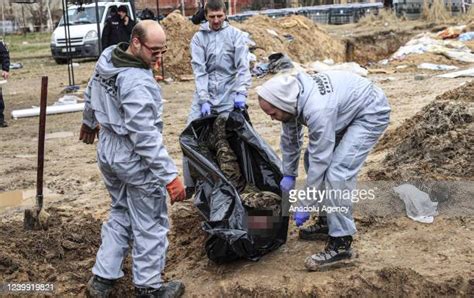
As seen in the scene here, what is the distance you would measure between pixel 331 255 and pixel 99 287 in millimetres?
1519

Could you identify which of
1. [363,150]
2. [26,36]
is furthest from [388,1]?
[363,150]

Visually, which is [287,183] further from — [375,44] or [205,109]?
[375,44]

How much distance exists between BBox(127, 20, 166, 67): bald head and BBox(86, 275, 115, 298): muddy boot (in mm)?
1424

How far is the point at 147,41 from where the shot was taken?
375 cm

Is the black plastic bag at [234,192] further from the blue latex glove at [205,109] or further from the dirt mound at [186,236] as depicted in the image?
the dirt mound at [186,236]

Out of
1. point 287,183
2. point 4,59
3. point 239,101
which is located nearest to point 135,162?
point 287,183

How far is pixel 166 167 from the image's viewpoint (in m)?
3.68

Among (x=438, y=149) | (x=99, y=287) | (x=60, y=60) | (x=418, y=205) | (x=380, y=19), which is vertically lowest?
(x=60, y=60)

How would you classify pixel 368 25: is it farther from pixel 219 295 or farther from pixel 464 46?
pixel 219 295

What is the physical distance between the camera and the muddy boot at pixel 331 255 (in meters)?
4.15

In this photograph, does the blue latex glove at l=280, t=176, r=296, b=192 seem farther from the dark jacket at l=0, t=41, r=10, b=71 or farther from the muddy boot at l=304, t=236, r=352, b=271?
the dark jacket at l=0, t=41, r=10, b=71

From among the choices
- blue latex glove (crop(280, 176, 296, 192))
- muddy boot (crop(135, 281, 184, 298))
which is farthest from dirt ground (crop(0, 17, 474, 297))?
blue latex glove (crop(280, 176, 296, 192))

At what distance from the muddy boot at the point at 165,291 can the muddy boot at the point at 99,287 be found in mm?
183

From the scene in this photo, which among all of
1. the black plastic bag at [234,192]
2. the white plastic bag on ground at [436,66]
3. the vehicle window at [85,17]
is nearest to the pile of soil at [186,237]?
the black plastic bag at [234,192]
